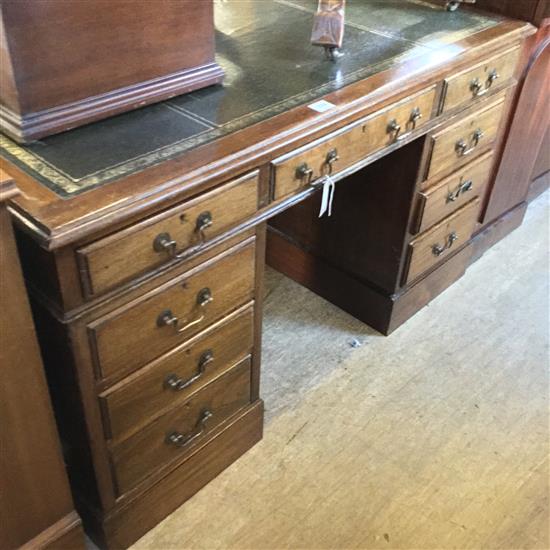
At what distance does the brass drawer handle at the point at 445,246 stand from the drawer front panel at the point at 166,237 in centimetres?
91

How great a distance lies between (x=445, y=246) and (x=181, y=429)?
1037mm

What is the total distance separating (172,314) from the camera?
47.0 inches

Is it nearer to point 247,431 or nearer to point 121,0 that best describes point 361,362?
point 247,431

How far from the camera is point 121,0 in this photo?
1125 mm

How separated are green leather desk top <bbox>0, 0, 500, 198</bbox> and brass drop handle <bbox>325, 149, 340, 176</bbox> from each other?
4.5 inches

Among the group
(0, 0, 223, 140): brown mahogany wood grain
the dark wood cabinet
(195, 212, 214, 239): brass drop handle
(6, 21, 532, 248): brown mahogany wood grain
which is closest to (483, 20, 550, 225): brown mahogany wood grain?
the dark wood cabinet

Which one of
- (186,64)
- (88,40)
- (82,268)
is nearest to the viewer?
(82,268)

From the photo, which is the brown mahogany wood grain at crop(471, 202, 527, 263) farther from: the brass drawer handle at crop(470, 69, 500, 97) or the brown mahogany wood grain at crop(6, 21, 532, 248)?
the brown mahogany wood grain at crop(6, 21, 532, 248)

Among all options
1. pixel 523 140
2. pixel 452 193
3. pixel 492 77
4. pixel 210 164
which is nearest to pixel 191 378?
pixel 210 164

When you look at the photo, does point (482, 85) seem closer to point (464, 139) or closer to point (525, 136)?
point (464, 139)

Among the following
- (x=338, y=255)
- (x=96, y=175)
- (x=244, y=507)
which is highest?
(x=96, y=175)

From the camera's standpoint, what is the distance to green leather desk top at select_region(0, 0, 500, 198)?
3.55 feet

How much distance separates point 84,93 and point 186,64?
0.76 feet

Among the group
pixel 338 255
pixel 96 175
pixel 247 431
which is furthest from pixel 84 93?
pixel 338 255
